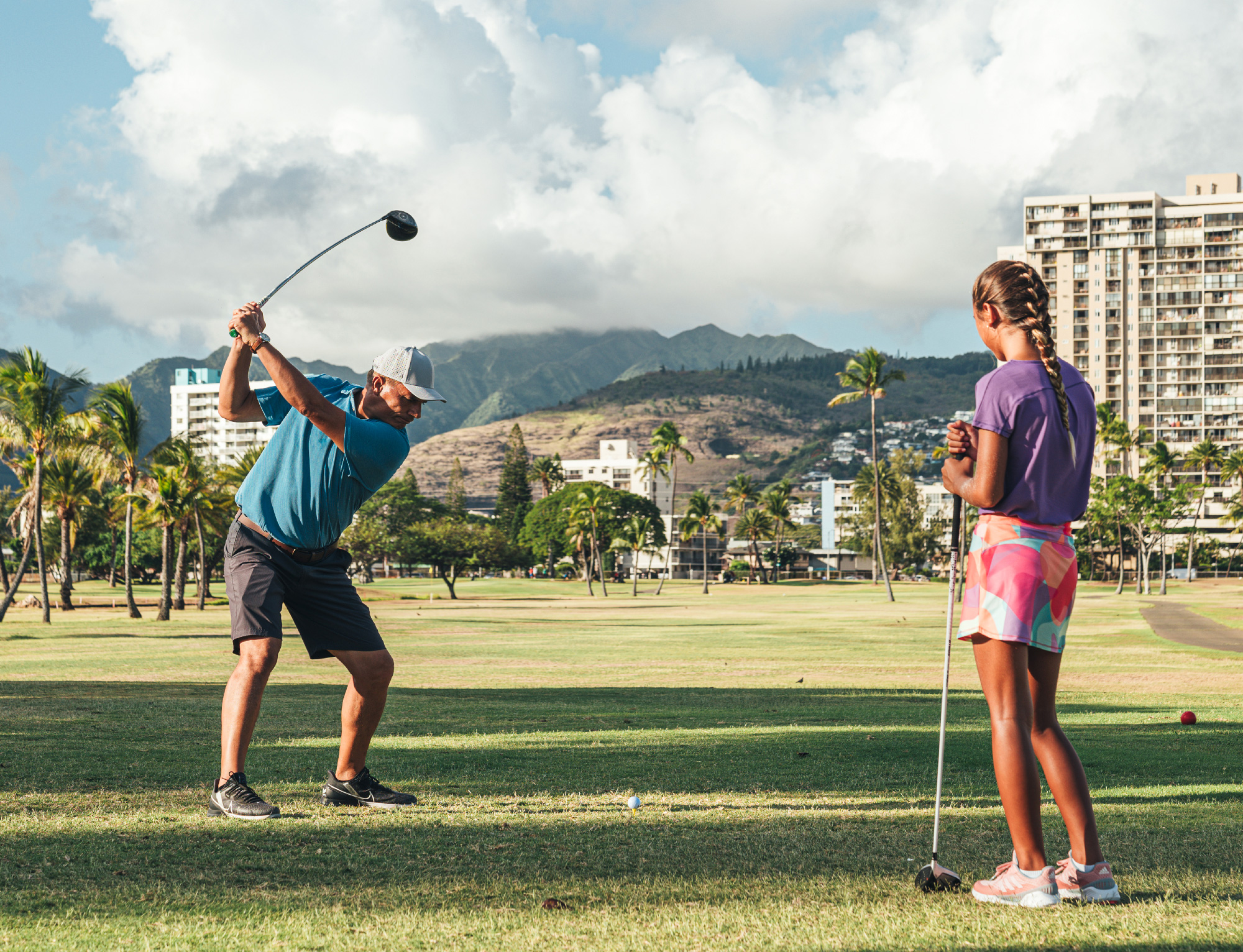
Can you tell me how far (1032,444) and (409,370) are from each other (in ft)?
10.1

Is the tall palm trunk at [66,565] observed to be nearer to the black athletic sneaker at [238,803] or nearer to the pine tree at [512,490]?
the black athletic sneaker at [238,803]

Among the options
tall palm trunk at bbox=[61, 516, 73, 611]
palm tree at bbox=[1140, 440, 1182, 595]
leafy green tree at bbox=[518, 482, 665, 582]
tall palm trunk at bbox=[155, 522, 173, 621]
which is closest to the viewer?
tall palm trunk at bbox=[155, 522, 173, 621]

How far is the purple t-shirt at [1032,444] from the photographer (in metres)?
3.97

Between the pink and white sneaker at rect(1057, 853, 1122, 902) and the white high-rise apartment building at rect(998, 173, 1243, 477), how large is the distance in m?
158

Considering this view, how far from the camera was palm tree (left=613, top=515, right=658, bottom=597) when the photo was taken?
93.2m

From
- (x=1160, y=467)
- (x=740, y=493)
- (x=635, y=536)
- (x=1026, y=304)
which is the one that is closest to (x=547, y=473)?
(x=740, y=493)

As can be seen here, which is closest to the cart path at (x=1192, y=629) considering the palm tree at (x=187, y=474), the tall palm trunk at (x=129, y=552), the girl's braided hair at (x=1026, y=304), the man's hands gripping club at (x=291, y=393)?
the girl's braided hair at (x=1026, y=304)

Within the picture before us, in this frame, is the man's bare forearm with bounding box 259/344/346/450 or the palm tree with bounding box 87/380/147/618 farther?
the palm tree with bounding box 87/380/147/618

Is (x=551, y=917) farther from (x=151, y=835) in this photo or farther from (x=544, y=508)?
(x=544, y=508)

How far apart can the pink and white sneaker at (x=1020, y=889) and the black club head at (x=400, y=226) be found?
5380 mm

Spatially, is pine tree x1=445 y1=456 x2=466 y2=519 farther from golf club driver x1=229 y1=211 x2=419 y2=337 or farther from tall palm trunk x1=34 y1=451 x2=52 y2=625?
golf club driver x1=229 y1=211 x2=419 y2=337

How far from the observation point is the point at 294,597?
5.60m

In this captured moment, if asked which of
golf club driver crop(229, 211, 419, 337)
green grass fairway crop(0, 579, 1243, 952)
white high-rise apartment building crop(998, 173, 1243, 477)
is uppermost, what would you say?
white high-rise apartment building crop(998, 173, 1243, 477)

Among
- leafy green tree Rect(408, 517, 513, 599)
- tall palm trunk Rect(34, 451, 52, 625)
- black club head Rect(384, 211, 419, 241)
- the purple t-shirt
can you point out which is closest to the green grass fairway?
the purple t-shirt
